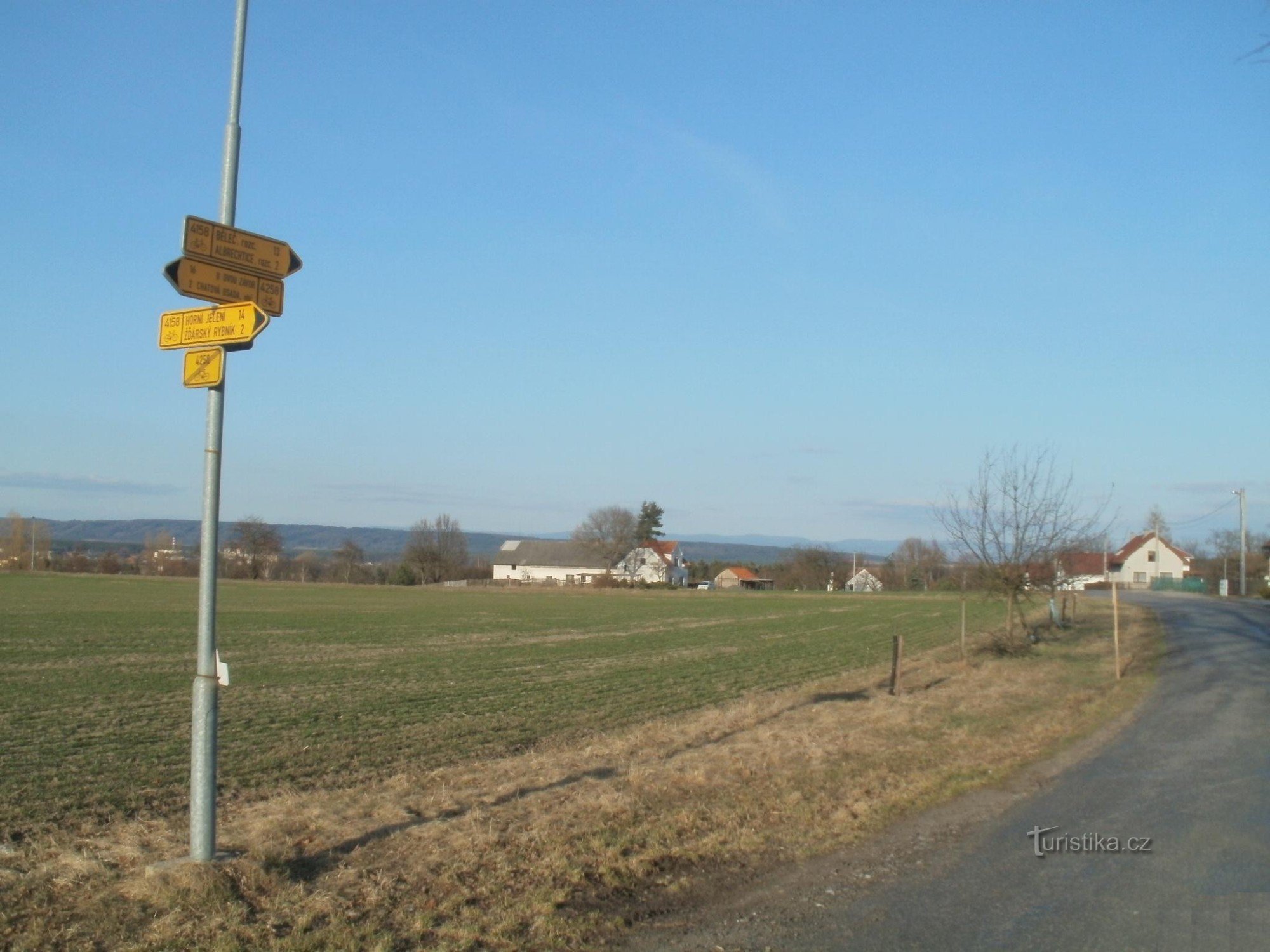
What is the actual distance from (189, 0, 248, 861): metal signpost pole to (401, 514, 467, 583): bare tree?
117 metres

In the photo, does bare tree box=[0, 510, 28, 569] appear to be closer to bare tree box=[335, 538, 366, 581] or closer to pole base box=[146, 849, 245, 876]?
bare tree box=[335, 538, 366, 581]

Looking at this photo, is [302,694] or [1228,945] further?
[302,694]

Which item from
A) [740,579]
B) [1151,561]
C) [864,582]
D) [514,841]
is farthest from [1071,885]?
[740,579]

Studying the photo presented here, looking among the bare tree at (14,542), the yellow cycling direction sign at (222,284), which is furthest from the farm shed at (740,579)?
the yellow cycling direction sign at (222,284)

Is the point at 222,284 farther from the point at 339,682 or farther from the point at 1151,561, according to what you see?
the point at 1151,561

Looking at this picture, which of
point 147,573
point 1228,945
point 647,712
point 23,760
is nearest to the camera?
point 1228,945

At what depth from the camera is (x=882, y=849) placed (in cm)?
763

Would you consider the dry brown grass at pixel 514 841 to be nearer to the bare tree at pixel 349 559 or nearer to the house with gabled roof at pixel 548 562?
the bare tree at pixel 349 559

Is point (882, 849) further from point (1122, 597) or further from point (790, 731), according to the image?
point (1122, 597)

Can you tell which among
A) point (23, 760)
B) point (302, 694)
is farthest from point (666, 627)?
point (23, 760)

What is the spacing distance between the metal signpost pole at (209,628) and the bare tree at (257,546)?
11767 cm

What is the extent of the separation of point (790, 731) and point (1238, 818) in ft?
17.8

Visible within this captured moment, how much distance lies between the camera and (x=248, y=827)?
7734 millimetres

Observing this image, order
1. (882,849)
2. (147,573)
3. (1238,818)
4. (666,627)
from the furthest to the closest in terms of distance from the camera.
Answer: (147,573) → (666,627) → (1238,818) → (882,849)
